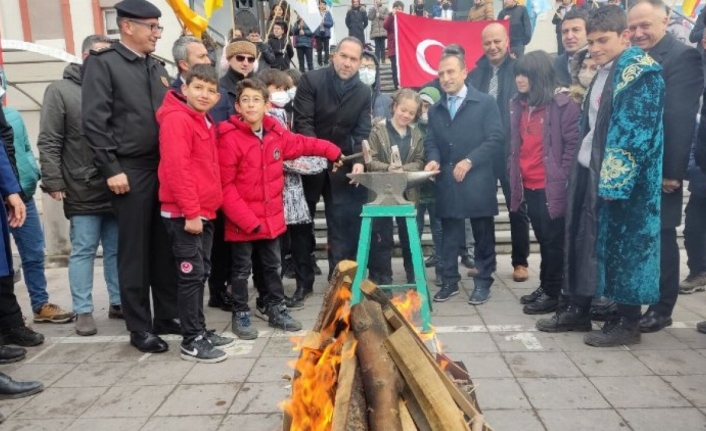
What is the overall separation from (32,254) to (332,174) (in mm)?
2734

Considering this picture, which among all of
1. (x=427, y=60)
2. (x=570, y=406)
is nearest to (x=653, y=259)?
(x=570, y=406)

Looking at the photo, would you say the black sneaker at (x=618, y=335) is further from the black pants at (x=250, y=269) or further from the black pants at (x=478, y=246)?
the black pants at (x=250, y=269)

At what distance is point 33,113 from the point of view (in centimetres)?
1159

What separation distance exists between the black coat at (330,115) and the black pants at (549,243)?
1653 mm

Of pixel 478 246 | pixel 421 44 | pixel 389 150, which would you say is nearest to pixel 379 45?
pixel 421 44

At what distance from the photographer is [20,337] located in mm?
4281

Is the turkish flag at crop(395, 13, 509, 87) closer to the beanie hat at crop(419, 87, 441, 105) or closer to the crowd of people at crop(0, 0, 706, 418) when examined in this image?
the beanie hat at crop(419, 87, 441, 105)

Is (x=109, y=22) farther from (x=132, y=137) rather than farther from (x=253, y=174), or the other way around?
(x=253, y=174)

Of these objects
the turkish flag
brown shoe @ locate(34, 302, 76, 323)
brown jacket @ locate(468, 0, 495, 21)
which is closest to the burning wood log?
brown shoe @ locate(34, 302, 76, 323)

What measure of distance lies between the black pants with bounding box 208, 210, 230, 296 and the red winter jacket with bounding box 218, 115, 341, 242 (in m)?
0.61

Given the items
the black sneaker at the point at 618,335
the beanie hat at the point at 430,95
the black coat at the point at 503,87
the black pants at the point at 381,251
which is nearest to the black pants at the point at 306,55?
the beanie hat at the point at 430,95

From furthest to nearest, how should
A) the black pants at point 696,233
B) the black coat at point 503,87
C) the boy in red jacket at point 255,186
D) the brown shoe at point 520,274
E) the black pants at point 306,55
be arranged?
the black pants at point 306,55
the brown shoe at point 520,274
the black coat at point 503,87
the black pants at point 696,233
the boy in red jacket at point 255,186

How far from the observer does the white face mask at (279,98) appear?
5.23m

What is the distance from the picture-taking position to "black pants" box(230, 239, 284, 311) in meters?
4.34
